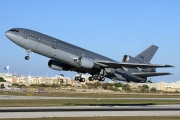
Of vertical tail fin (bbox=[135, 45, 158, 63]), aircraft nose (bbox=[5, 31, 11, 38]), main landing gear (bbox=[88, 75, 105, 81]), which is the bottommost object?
main landing gear (bbox=[88, 75, 105, 81])

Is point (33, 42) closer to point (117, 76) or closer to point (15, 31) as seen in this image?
point (15, 31)

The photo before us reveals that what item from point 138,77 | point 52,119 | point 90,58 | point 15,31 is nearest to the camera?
point 52,119

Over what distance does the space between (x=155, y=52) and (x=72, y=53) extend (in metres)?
19.9

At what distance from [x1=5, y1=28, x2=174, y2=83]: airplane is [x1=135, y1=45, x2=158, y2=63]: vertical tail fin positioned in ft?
8.71

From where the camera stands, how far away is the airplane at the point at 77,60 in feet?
172

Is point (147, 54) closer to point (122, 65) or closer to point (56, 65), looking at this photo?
point (122, 65)

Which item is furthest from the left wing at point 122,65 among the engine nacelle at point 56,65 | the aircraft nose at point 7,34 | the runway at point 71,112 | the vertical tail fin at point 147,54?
the aircraft nose at point 7,34

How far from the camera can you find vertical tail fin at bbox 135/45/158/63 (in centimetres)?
6736

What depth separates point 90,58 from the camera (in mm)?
57188

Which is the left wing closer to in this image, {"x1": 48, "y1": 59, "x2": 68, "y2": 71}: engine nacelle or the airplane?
the airplane

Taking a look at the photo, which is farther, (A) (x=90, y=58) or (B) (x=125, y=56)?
(B) (x=125, y=56)

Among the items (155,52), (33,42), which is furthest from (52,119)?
(155,52)

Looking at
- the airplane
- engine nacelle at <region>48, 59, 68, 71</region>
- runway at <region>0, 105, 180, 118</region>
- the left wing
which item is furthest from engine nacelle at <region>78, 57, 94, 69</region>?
runway at <region>0, 105, 180, 118</region>

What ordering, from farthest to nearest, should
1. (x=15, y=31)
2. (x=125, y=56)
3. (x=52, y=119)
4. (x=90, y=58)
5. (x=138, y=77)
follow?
1. (x=138, y=77)
2. (x=125, y=56)
3. (x=90, y=58)
4. (x=15, y=31)
5. (x=52, y=119)
